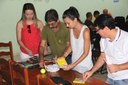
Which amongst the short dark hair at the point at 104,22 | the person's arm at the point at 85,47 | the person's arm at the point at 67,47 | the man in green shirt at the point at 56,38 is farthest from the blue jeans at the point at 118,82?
the man in green shirt at the point at 56,38

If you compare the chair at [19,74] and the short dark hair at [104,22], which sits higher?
the short dark hair at [104,22]

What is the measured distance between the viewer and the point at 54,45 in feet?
9.17

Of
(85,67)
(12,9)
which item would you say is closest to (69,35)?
(85,67)

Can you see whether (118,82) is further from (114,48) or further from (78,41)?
(78,41)

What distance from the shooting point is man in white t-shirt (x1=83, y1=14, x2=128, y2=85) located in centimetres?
190

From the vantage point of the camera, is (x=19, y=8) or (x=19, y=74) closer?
(x=19, y=74)

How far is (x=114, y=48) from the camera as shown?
2000 mm

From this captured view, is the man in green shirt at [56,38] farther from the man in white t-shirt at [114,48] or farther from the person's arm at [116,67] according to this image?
the person's arm at [116,67]

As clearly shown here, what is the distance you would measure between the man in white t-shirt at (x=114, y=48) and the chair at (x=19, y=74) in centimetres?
54

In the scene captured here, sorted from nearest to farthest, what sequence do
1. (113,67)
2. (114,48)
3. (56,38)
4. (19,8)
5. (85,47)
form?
1. (113,67)
2. (114,48)
3. (85,47)
4. (56,38)
5. (19,8)

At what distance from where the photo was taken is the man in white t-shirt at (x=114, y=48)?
6.23 ft

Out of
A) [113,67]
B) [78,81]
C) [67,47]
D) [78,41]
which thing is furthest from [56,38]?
[113,67]

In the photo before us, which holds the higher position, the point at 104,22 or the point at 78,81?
the point at 104,22

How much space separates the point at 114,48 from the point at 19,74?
0.84 m
